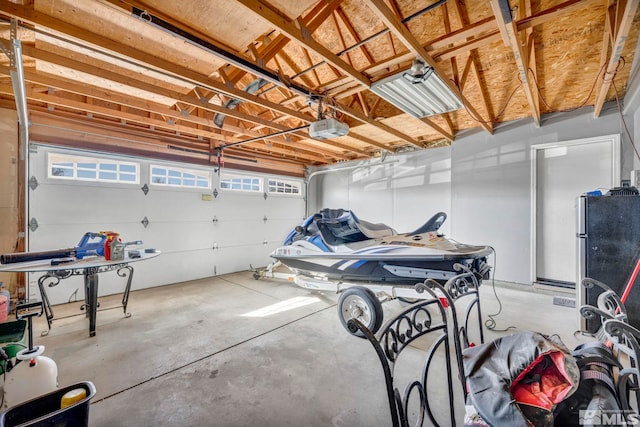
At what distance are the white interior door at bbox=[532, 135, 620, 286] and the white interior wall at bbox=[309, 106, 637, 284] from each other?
13 cm

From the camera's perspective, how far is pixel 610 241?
2.64 meters

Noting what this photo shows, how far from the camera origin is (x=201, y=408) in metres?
1.82

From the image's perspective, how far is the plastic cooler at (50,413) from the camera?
123 centimetres

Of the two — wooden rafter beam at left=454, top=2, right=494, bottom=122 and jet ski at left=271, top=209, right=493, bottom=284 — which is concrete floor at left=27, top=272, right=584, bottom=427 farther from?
wooden rafter beam at left=454, top=2, right=494, bottom=122

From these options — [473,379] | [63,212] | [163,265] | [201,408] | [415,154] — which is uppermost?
[415,154]

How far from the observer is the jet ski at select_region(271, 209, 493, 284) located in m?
2.56

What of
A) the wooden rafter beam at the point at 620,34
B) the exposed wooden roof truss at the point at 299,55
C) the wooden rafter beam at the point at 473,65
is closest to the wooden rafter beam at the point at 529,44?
the exposed wooden roof truss at the point at 299,55

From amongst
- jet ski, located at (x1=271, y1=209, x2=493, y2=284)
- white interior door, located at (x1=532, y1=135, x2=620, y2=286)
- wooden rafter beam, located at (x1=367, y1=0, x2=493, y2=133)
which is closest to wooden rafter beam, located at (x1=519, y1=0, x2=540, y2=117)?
wooden rafter beam, located at (x1=367, y1=0, x2=493, y2=133)

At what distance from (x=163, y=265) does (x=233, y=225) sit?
1661mm

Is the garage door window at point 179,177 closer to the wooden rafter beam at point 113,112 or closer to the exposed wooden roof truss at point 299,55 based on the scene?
the exposed wooden roof truss at point 299,55

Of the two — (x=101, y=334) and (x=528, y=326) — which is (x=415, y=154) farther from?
(x=101, y=334)

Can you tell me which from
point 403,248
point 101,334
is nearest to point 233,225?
point 101,334

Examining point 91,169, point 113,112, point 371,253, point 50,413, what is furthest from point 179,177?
point 50,413

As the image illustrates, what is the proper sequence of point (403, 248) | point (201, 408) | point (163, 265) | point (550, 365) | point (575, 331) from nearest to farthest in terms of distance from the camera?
point (550, 365) < point (201, 408) < point (403, 248) < point (575, 331) < point (163, 265)
